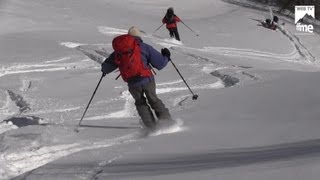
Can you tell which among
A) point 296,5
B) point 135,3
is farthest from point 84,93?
point 296,5

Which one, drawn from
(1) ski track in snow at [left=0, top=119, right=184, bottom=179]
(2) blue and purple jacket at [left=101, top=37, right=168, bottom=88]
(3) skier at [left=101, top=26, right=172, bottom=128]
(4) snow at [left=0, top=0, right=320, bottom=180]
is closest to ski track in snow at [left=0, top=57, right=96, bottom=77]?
(4) snow at [left=0, top=0, right=320, bottom=180]

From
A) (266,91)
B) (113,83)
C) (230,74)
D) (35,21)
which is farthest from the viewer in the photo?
(35,21)

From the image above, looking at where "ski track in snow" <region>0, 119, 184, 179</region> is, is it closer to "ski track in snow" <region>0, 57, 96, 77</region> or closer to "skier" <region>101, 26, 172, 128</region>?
"skier" <region>101, 26, 172, 128</region>

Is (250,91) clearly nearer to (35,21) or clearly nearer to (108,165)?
(108,165)

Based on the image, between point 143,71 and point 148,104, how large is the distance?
551mm

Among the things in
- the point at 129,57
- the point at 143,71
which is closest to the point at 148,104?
the point at 143,71

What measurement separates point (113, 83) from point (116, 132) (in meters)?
4.41

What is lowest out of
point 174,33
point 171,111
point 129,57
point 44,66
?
point 174,33

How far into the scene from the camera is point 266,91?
955cm

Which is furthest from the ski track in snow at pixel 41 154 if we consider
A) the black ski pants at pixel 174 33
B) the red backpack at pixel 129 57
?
the black ski pants at pixel 174 33

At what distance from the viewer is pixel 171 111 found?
888 cm

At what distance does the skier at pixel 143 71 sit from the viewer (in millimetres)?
6973

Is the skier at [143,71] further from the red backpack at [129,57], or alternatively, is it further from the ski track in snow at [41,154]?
the ski track in snow at [41,154]

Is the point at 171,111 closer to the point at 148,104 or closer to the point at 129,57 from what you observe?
the point at 148,104
